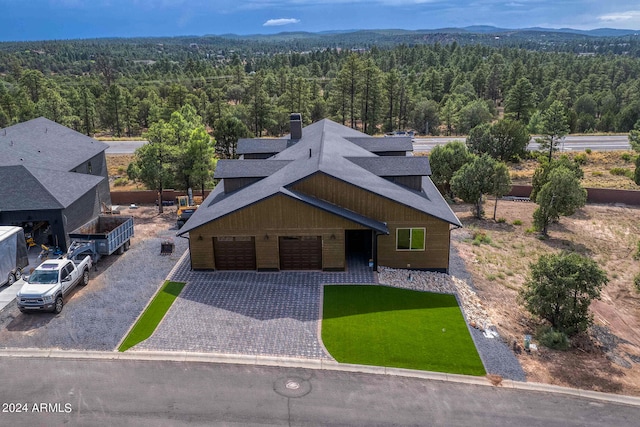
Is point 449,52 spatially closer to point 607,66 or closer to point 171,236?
point 607,66

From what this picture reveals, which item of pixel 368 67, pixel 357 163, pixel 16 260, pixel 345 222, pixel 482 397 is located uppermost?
pixel 368 67

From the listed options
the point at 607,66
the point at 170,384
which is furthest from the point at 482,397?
the point at 607,66

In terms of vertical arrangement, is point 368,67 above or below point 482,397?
above

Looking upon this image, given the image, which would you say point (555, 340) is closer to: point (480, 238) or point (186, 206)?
point (480, 238)

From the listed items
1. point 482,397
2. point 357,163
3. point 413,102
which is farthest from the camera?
point 413,102

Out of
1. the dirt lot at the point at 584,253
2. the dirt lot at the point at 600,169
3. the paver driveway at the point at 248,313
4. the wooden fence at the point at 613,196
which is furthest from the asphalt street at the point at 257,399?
the dirt lot at the point at 600,169

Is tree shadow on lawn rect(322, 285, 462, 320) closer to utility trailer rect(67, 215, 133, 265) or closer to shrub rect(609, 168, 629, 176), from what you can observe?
utility trailer rect(67, 215, 133, 265)
